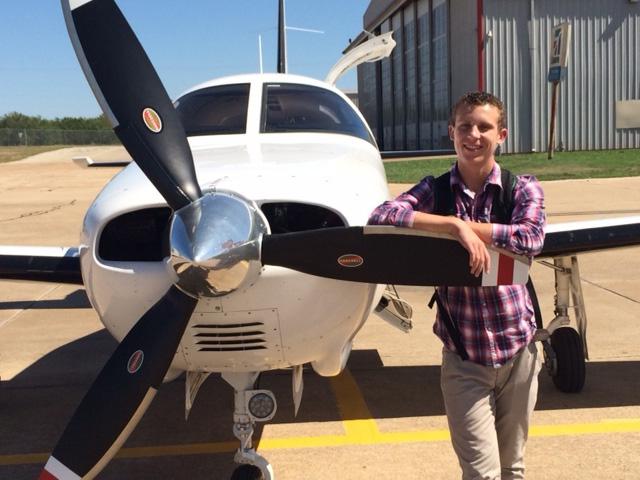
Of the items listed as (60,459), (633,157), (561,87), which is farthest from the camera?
(561,87)

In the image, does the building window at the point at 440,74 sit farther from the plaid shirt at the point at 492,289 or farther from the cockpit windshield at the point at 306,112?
the plaid shirt at the point at 492,289

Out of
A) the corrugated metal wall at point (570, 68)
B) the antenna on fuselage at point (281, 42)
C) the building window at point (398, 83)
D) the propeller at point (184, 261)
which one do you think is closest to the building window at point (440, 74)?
the corrugated metal wall at point (570, 68)

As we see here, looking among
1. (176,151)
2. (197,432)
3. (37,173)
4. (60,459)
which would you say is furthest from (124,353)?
(37,173)

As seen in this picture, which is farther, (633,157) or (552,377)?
(633,157)

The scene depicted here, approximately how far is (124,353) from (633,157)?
2419 centimetres

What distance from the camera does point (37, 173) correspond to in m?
34.3

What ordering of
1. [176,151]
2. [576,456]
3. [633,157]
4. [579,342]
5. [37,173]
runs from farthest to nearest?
[37,173]
[633,157]
[579,342]
[576,456]
[176,151]

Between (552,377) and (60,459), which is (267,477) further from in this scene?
(552,377)

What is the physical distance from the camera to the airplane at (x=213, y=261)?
284 centimetres

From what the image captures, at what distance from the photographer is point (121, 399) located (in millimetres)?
3025

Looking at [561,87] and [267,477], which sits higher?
[561,87]

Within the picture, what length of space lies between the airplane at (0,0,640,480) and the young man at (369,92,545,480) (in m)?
0.09

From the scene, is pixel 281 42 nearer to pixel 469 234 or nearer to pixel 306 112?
pixel 306 112

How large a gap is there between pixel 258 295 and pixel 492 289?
33.5 inches
